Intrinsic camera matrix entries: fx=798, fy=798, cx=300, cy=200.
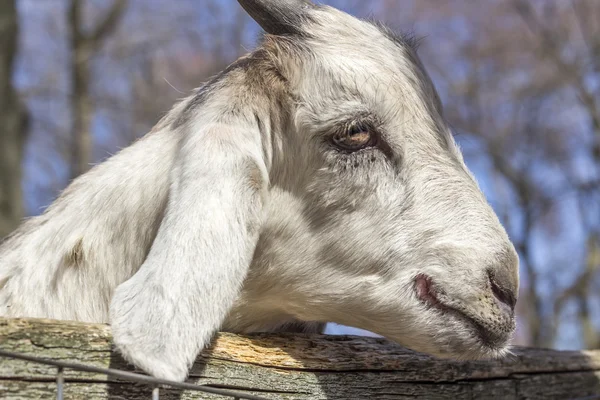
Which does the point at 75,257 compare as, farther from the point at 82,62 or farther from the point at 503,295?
the point at 82,62

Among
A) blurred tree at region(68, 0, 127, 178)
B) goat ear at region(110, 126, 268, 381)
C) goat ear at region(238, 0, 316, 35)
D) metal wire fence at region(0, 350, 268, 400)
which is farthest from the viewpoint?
blurred tree at region(68, 0, 127, 178)

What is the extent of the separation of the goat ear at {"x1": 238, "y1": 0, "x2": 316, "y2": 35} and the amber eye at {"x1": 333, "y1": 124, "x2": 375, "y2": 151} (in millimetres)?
593

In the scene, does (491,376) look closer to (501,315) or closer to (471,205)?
(501,315)

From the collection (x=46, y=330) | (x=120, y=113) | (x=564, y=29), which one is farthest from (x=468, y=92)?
(x=46, y=330)

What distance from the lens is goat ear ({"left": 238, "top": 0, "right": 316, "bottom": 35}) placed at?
3350 millimetres

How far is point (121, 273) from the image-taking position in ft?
9.96

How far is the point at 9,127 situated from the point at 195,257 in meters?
7.45

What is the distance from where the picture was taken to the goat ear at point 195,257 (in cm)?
229

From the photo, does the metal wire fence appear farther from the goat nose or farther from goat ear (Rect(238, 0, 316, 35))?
goat ear (Rect(238, 0, 316, 35))

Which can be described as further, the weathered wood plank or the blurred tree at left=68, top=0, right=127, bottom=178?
the blurred tree at left=68, top=0, right=127, bottom=178

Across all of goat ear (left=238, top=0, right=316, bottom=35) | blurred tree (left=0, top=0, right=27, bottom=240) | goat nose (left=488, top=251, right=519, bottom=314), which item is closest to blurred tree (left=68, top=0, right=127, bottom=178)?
blurred tree (left=0, top=0, right=27, bottom=240)

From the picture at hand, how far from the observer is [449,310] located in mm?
2750

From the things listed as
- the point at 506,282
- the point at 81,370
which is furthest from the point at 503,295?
the point at 81,370

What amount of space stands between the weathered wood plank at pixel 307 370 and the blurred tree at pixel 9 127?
6858 millimetres
